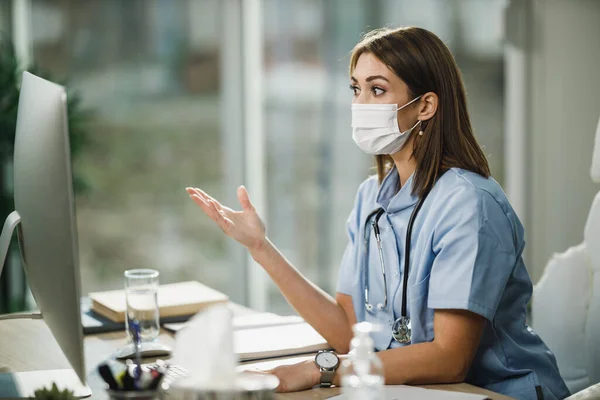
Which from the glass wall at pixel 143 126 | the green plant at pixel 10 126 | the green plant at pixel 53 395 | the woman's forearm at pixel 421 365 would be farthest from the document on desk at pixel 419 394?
the glass wall at pixel 143 126

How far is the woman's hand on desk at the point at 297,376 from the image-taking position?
4.73ft

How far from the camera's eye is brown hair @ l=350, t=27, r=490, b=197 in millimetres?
1735

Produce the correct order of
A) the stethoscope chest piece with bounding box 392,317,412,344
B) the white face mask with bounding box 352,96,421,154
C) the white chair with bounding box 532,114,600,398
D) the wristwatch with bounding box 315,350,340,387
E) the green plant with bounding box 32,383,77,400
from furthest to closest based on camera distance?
1. the white chair with bounding box 532,114,600,398
2. the white face mask with bounding box 352,96,421,154
3. the stethoscope chest piece with bounding box 392,317,412,344
4. the wristwatch with bounding box 315,350,340,387
5. the green plant with bounding box 32,383,77,400

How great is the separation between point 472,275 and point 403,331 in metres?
0.22

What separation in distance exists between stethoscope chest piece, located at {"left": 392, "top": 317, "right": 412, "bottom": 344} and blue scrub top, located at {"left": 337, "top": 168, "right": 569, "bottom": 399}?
19mm

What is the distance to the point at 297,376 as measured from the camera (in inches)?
57.2

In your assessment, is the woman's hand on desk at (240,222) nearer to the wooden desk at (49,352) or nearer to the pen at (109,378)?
the wooden desk at (49,352)

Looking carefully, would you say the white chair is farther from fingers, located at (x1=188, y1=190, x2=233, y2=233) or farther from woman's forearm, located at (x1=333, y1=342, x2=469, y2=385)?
fingers, located at (x1=188, y1=190, x2=233, y2=233)

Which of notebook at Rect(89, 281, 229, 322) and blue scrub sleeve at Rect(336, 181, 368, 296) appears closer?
blue scrub sleeve at Rect(336, 181, 368, 296)

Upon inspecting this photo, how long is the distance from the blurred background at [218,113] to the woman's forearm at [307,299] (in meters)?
2.10

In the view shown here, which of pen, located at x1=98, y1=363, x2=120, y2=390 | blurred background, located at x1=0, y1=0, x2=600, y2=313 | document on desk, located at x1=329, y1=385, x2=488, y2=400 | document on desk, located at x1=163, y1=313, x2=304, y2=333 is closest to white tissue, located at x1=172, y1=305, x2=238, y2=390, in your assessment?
pen, located at x1=98, y1=363, x2=120, y2=390

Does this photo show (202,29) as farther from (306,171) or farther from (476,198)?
(476,198)

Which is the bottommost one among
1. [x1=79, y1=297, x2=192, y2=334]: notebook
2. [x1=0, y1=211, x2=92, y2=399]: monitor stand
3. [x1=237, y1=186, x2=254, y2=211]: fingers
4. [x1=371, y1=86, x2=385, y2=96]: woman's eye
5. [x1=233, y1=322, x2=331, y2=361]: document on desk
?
[x1=79, y1=297, x2=192, y2=334]: notebook

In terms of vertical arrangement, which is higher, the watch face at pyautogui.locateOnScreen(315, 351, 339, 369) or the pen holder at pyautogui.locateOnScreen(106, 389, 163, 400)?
the pen holder at pyautogui.locateOnScreen(106, 389, 163, 400)
